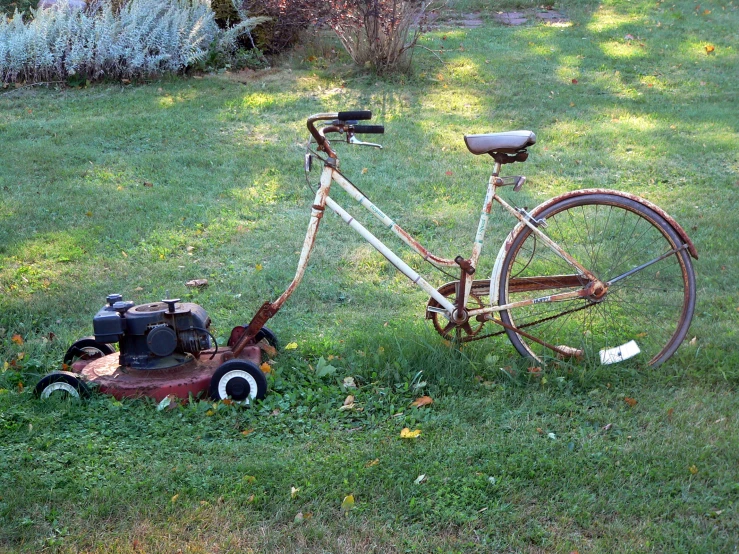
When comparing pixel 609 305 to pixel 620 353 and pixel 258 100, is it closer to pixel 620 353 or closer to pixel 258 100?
pixel 620 353

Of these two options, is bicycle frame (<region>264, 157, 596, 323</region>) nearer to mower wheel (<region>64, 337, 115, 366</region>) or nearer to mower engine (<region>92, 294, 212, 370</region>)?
mower engine (<region>92, 294, 212, 370</region>)

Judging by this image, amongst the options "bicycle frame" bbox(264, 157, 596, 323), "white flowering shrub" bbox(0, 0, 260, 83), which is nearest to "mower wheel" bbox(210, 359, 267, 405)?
"bicycle frame" bbox(264, 157, 596, 323)

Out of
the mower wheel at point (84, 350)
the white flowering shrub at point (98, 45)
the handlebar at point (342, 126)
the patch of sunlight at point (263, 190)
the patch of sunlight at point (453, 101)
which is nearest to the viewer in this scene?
the handlebar at point (342, 126)

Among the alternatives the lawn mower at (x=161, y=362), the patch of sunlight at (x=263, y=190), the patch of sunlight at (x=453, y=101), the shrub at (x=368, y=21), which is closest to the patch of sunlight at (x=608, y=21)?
the shrub at (x=368, y=21)

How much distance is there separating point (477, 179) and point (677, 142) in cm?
238

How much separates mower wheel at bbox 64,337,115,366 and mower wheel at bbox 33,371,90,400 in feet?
1.19

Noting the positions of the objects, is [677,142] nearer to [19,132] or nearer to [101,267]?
[101,267]

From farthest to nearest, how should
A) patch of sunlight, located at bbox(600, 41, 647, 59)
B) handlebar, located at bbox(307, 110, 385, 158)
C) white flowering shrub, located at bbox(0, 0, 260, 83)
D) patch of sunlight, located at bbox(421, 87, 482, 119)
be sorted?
patch of sunlight, located at bbox(600, 41, 647, 59), white flowering shrub, located at bbox(0, 0, 260, 83), patch of sunlight, located at bbox(421, 87, 482, 119), handlebar, located at bbox(307, 110, 385, 158)

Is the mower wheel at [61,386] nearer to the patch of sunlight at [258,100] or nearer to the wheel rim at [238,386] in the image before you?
the wheel rim at [238,386]

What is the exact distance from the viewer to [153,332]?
382cm

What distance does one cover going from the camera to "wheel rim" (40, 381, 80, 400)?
3.80 metres

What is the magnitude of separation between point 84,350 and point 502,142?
8.13 feet

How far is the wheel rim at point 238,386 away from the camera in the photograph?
3.80 m

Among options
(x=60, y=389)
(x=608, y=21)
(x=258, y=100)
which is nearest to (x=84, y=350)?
(x=60, y=389)
